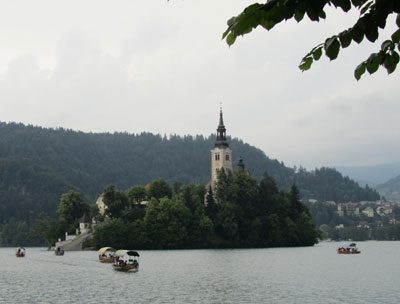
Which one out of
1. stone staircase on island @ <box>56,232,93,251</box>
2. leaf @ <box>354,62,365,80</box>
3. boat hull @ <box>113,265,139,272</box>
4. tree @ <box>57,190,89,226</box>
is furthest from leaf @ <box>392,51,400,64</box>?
tree @ <box>57,190,89,226</box>

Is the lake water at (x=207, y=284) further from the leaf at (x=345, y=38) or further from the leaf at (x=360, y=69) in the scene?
the leaf at (x=345, y=38)

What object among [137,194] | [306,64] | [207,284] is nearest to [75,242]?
[137,194]

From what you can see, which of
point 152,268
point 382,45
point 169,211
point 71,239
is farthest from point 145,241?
point 382,45

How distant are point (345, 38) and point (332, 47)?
196 millimetres

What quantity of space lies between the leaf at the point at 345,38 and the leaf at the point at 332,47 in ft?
0.21

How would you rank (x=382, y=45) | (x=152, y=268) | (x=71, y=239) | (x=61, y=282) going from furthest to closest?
(x=71, y=239) < (x=152, y=268) < (x=61, y=282) < (x=382, y=45)

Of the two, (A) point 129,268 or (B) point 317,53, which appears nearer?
(B) point 317,53

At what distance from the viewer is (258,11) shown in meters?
6.96

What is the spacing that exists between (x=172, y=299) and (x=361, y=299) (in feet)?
53.6

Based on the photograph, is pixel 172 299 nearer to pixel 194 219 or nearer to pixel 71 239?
pixel 194 219

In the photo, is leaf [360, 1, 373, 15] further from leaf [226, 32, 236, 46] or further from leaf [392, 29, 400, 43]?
leaf [226, 32, 236, 46]

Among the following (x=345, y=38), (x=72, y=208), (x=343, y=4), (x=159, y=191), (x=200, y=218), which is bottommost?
(x=345, y=38)

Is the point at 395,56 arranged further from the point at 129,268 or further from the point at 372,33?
the point at 129,268

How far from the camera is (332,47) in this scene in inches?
291
